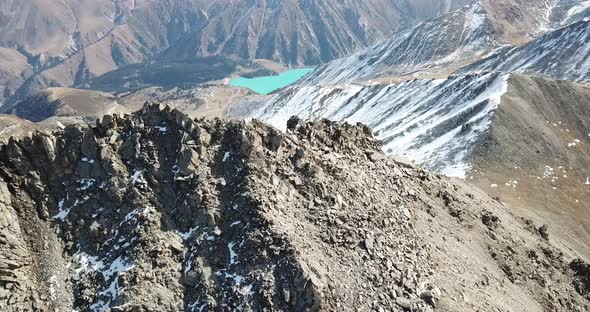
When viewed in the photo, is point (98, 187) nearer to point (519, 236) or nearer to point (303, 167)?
point (303, 167)

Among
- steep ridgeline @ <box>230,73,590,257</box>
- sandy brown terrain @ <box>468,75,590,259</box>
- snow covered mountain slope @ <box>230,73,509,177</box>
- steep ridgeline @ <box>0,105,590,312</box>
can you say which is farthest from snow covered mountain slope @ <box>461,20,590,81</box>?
steep ridgeline @ <box>0,105,590,312</box>

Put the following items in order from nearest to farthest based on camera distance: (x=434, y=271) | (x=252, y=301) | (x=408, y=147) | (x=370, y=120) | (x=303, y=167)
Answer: (x=252, y=301), (x=434, y=271), (x=303, y=167), (x=408, y=147), (x=370, y=120)

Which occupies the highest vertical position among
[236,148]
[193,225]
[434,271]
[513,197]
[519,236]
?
[236,148]

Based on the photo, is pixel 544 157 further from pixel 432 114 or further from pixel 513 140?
pixel 432 114

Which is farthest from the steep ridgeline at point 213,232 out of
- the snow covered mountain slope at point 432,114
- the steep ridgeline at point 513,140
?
the steep ridgeline at point 513,140

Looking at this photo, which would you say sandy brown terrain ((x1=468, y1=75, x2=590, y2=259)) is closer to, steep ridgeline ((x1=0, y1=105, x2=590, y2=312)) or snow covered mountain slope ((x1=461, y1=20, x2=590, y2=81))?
steep ridgeline ((x1=0, y1=105, x2=590, y2=312))

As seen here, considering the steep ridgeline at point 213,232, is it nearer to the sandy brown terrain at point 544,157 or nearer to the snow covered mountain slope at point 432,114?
the snow covered mountain slope at point 432,114

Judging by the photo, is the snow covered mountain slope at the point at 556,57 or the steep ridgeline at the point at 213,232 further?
the snow covered mountain slope at the point at 556,57

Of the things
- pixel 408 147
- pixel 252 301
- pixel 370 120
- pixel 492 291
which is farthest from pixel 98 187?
pixel 370 120
